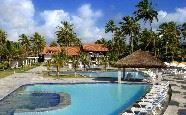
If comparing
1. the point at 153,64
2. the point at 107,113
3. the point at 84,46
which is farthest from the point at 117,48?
the point at 107,113

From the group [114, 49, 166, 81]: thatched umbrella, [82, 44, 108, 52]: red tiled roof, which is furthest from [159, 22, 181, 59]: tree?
[114, 49, 166, 81]: thatched umbrella

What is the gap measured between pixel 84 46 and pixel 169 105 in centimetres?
6793

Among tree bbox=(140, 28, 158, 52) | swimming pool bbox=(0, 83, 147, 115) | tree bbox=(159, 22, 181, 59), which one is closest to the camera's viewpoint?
swimming pool bbox=(0, 83, 147, 115)

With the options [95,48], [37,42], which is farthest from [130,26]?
[37,42]

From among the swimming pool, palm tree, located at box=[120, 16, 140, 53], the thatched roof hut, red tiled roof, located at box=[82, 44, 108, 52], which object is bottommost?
the swimming pool

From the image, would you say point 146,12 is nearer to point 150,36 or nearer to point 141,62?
point 150,36

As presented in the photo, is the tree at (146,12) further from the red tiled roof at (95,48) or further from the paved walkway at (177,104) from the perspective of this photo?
the paved walkway at (177,104)

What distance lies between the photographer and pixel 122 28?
232 ft

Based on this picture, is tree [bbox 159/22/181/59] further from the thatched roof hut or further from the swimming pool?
the swimming pool

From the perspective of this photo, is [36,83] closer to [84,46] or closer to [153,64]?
[153,64]

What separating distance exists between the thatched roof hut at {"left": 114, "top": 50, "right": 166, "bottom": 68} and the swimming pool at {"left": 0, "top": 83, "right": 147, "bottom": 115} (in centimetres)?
201

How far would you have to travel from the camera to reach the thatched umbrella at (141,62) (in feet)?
95.5

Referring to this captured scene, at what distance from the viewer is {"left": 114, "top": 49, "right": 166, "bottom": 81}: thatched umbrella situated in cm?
2911

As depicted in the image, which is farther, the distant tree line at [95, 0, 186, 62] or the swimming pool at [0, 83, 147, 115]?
the distant tree line at [95, 0, 186, 62]
